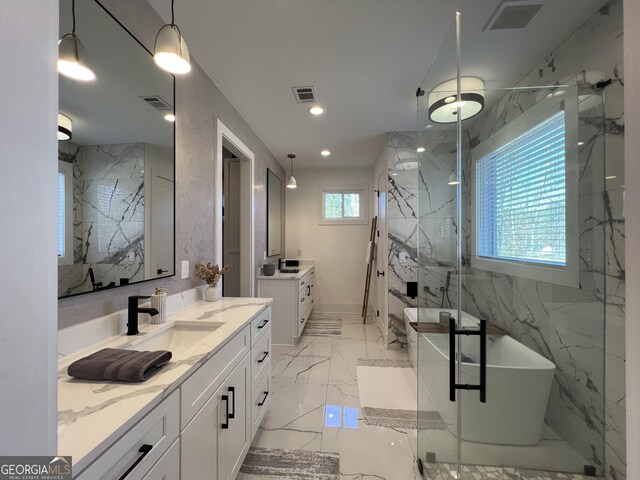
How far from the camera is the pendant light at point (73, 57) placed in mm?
1064

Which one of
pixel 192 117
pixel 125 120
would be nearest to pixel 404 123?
pixel 192 117

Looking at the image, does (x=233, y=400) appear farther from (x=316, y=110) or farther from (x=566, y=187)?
(x=316, y=110)

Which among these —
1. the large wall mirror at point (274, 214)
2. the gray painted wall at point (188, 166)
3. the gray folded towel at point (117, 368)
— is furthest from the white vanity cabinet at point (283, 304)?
the gray folded towel at point (117, 368)

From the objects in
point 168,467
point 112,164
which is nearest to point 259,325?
point 168,467

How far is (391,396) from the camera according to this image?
2.42m

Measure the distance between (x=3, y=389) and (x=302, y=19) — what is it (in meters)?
2.00

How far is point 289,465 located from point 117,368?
1.32 m

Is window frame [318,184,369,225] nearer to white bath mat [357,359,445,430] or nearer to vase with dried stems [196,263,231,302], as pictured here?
white bath mat [357,359,445,430]

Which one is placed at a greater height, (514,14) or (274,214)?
(514,14)

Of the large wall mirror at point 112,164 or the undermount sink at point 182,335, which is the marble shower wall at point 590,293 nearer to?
the undermount sink at point 182,335

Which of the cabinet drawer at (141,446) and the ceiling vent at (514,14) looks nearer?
the cabinet drawer at (141,446)

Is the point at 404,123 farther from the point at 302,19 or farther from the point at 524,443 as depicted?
the point at 524,443

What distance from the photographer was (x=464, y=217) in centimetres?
166

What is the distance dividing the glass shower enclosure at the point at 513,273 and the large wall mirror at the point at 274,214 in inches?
104
